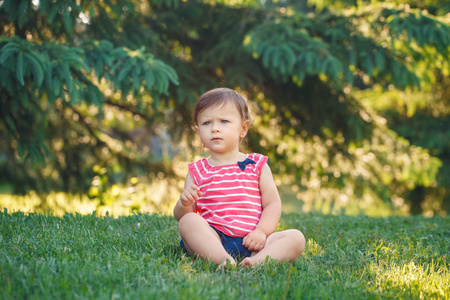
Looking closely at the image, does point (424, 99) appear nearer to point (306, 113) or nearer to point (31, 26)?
point (306, 113)

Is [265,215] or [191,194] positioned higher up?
[191,194]

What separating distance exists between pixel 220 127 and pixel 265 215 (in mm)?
657

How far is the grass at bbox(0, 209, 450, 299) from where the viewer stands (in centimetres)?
196

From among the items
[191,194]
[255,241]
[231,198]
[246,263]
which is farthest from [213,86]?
[246,263]

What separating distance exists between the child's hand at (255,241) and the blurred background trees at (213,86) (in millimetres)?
2202

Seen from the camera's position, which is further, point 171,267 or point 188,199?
point 188,199

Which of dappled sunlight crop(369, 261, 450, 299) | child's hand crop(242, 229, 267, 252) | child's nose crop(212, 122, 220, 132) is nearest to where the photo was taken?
dappled sunlight crop(369, 261, 450, 299)

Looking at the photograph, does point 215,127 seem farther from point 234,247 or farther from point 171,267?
point 171,267

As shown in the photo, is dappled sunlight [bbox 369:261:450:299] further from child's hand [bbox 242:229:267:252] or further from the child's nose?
the child's nose

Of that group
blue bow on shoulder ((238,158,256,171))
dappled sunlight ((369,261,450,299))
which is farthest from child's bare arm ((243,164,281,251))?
dappled sunlight ((369,261,450,299))

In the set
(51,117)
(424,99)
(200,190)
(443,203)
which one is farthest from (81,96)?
(443,203)

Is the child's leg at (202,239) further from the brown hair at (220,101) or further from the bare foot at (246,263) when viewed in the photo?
the brown hair at (220,101)

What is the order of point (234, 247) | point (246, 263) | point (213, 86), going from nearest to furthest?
point (246, 263) → point (234, 247) → point (213, 86)

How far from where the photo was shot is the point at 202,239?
2510mm
